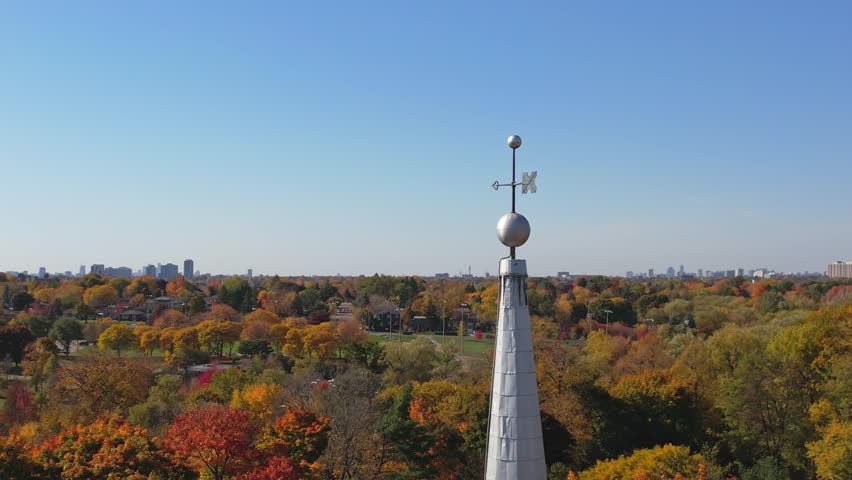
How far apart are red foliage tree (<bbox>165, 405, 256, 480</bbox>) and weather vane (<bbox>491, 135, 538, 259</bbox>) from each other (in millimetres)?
12483

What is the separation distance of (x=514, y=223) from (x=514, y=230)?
0.43 ft

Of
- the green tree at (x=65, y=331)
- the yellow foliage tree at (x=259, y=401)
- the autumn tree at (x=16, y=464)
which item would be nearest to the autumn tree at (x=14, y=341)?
the green tree at (x=65, y=331)

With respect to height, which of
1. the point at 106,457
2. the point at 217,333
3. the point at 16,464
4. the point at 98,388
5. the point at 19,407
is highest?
the point at 106,457

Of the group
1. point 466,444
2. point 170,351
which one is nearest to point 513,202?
point 466,444

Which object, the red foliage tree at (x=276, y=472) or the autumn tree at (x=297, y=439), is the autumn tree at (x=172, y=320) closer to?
the autumn tree at (x=297, y=439)

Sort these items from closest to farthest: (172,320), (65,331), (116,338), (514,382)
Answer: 1. (514,382)
2. (116,338)
3. (65,331)
4. (172,320)

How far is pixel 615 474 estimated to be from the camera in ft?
71.5

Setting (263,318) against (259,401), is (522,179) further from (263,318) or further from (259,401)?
(263,318)

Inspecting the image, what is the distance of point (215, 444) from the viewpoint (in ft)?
65.2

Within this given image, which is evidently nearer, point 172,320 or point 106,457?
point 106,457

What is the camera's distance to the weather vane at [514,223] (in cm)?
1212

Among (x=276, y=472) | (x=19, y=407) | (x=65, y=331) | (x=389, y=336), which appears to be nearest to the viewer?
(x=276, y=472)

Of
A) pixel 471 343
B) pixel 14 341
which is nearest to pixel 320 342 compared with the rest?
pixel 14 341

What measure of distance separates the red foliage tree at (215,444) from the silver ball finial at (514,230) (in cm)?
1254
